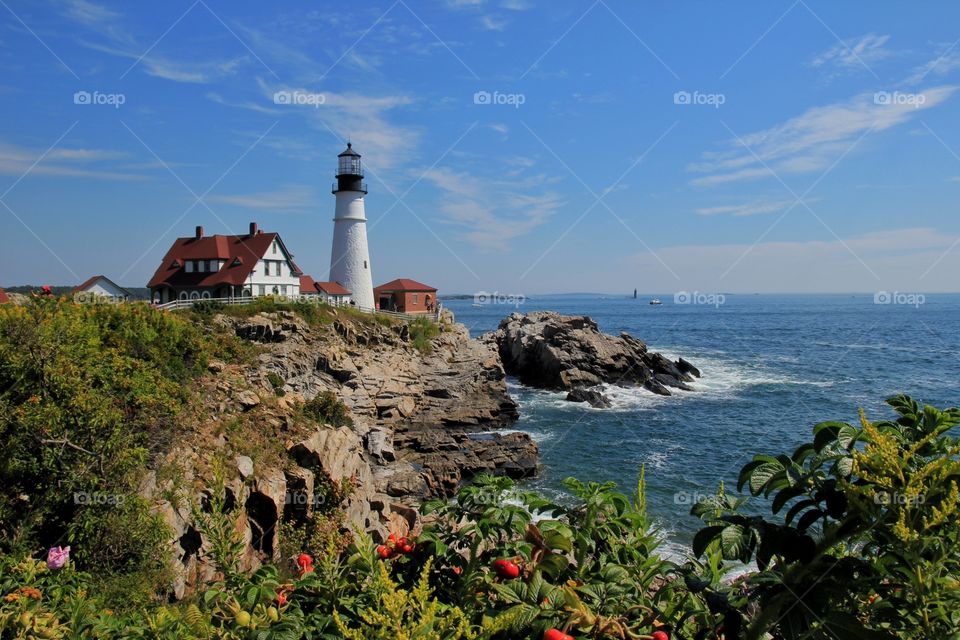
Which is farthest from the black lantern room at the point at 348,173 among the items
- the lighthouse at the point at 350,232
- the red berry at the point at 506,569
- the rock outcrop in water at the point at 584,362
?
the red berry at the point at 506,569

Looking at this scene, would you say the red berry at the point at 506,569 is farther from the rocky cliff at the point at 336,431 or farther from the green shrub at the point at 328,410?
the green shrub at the point at 328,410

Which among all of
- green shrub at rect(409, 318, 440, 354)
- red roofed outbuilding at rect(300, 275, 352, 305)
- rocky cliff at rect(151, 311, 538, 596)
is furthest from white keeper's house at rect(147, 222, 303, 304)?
green shrub at rect(409, 318, 440, 354)

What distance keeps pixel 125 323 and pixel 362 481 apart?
31.6 ft

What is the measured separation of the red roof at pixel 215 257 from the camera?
39281 mm

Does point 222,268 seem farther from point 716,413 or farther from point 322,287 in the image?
point 716,413

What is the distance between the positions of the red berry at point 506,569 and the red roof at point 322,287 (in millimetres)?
45265

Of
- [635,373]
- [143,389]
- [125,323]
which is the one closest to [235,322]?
[125,323]

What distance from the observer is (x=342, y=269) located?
47.8m

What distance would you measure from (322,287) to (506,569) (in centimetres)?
4600

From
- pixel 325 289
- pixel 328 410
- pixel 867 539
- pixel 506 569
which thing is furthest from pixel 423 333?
pixel 867 539

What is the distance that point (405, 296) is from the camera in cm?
5738

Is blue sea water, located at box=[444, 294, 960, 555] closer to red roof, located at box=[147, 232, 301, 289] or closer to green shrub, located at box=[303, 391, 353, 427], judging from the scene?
green shrub, located at box=[303, 391, 353, 427]

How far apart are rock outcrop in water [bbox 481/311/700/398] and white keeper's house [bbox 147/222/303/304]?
81.0ft

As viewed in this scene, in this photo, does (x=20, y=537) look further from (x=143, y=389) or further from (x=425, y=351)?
(x=425, y=351)
